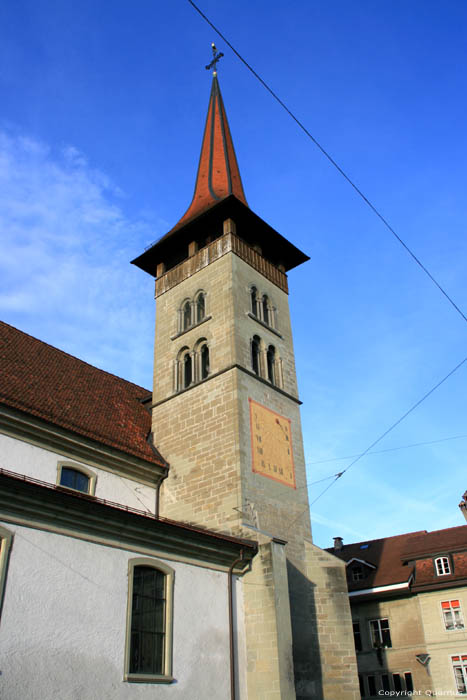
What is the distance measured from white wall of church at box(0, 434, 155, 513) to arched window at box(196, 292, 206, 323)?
665cm

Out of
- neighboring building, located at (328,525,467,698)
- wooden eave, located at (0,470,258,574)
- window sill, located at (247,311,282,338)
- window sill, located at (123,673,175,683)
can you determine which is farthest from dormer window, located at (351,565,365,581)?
window sill, located at (123,673,175,683)

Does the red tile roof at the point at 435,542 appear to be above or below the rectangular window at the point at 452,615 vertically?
above

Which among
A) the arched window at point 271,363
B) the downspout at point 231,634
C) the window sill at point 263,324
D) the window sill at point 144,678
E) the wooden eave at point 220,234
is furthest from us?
the wooden eave at point 220,234

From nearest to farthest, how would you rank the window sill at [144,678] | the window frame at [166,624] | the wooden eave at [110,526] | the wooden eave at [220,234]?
the wooden eave at [110,526], the window sill at [144,678], the window frame at [166,624], the wooden eave at [220,234]

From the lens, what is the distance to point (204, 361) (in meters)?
21.2

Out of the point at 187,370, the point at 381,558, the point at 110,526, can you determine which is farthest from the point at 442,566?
the point at 110,526

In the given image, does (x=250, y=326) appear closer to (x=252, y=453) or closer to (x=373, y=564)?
(x=252, y=453)

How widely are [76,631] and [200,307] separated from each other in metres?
13.6

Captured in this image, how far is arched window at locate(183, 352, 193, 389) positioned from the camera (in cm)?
2116

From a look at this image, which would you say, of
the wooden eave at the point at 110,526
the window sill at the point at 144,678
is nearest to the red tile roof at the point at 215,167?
the wooden eave at the point at 110,526

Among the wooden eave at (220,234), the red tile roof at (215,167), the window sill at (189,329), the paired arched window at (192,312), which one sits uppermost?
the red tile roof at (215,167)

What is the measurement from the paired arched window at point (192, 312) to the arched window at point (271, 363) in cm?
270

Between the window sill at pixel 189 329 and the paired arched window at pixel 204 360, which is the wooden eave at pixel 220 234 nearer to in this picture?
the window sill at pixel 189 329

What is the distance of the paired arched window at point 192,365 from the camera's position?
2081cm
